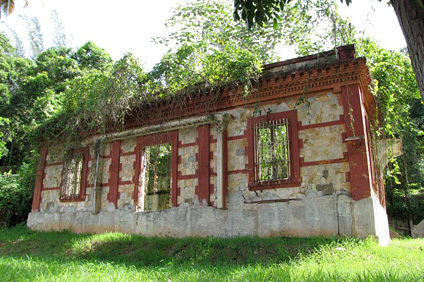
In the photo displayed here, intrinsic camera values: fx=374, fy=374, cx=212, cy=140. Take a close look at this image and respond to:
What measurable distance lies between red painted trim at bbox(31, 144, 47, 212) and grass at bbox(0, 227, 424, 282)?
325cm

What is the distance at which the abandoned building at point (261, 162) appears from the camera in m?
9.59

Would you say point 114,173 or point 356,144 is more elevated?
point 356,144

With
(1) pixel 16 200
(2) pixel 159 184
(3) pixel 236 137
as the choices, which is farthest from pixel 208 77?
(1) pixel 16 200

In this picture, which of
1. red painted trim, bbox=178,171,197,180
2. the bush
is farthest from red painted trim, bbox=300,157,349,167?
the bush

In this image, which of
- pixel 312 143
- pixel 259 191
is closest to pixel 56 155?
pixel 259 191

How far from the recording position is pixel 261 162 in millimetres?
10781

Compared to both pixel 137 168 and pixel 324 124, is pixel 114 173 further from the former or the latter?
pixel 324 124

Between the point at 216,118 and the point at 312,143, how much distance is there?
2973 mm

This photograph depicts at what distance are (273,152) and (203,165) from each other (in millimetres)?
2221

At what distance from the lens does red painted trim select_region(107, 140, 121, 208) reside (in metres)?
13.1

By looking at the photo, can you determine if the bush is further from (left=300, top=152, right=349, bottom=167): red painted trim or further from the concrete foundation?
(left=300, top=152, right=349, bottom=167): red painted trim

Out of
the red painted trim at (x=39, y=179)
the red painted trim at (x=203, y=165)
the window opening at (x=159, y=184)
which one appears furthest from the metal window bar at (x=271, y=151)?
the red painted trim at (x=39, y=179)

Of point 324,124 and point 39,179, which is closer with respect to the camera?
point 324,124

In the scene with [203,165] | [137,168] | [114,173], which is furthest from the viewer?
[114,173]
